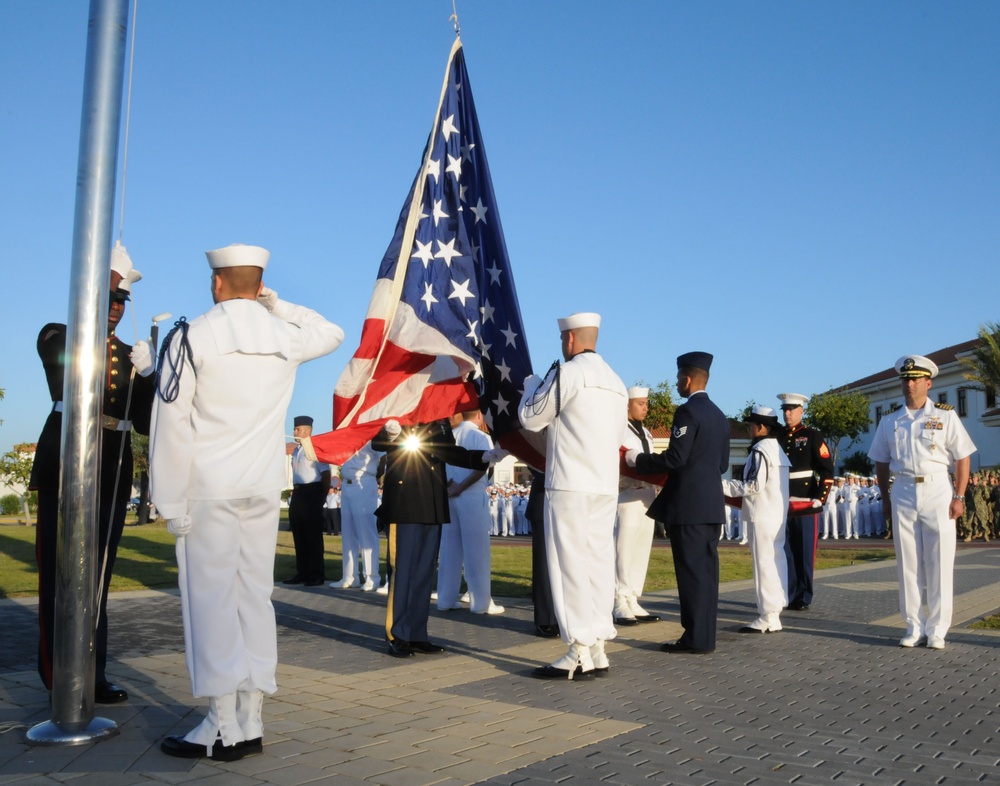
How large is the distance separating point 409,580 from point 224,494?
11.3 feet

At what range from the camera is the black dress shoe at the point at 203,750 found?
13.9ft

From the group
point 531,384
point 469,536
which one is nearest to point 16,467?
point 469,536

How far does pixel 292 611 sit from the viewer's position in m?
10.3

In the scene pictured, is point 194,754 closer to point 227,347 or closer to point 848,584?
point 227,347

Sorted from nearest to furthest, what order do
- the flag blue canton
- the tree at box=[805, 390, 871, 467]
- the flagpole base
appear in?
the flagpole base, the flag blue canton, the tree at box=[805, 390, 871, 467]

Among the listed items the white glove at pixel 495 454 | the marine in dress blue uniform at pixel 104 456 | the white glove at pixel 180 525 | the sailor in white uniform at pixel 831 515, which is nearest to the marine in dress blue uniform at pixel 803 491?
the white glove at pixel 495 454

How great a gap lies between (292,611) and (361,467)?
10.2ft

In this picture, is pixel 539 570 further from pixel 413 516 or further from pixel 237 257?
pixel 237 257

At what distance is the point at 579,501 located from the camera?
6.41 m

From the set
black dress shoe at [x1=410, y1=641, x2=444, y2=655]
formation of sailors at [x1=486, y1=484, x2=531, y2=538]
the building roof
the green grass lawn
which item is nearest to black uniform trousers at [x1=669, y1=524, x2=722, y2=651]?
black dress shoe at [x1=410, y1=641, x2=444, y2=655]

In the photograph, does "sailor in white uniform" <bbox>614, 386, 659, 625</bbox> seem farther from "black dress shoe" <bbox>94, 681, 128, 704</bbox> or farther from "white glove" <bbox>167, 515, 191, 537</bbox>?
"white glove" <bbox>167, 515, 191, 537</bbox>

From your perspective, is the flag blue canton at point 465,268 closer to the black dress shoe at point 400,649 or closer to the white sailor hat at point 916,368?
the black dress shoe at point 400,649

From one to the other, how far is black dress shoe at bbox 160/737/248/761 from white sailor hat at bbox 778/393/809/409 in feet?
25.8

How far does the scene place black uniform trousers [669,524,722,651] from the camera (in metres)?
7.46
